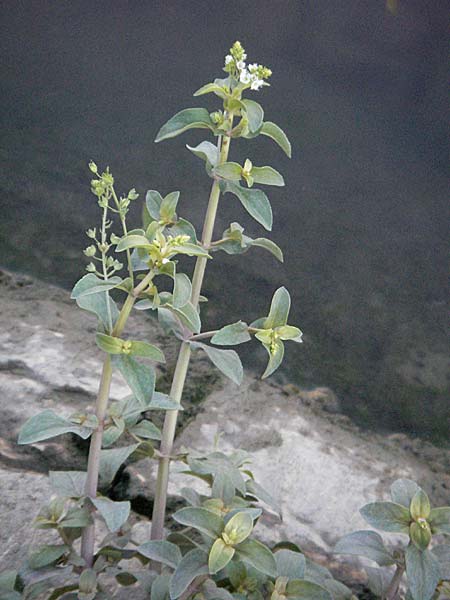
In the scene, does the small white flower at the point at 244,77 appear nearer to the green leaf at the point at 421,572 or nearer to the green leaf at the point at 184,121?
the green leaf at the point at 184,121

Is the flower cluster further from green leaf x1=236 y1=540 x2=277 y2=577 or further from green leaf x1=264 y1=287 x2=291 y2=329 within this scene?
green leaf x1=236 y1=540 x2=277 y2=577

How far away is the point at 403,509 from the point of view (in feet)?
2.88

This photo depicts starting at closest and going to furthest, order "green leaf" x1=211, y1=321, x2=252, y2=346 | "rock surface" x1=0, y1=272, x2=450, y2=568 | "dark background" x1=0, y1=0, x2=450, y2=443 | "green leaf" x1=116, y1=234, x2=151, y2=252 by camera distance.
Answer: "green leaf" x1=116, y1=234, x2=151, y2=252 < "green leaf" x1=211, y1=321, x2=252, y2=346 < "rock surface" x1=0, y1=272, x2=450, y2=568 < "dark background" x1=0, y1=0, x2=450, y2=443

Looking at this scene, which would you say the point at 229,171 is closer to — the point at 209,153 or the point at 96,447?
the point at 209,153

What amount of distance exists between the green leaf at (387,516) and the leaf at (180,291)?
0.35 metres

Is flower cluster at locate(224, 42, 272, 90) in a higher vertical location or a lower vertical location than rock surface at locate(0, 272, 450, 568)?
higher

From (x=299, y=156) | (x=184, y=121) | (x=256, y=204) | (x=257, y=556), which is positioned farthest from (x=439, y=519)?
(x=299, y=156)

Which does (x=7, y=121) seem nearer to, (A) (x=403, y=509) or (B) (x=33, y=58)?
(B) (x=33, y=58)

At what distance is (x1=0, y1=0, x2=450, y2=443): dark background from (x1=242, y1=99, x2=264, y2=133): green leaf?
835mm

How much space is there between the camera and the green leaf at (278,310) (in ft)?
2.87

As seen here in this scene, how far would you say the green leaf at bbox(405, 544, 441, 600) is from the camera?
81 centimetres

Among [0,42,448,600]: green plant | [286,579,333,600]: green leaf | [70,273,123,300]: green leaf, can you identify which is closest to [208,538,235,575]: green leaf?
[0,42,448,600]: green plant

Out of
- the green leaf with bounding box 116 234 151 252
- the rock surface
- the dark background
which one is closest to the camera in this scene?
the green leaf with bounding box 116 234 151 252

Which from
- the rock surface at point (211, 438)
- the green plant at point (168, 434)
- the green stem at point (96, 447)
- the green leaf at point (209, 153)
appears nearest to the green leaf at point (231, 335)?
the green plant at point (168, 434)
